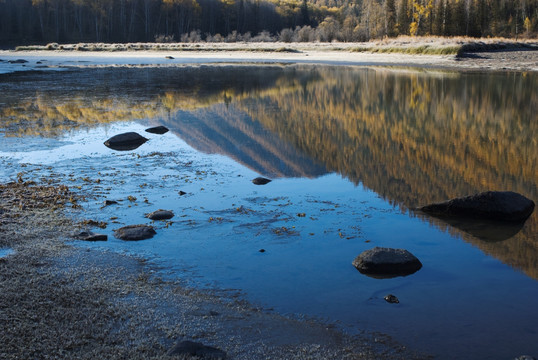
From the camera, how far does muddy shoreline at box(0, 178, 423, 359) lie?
4.45m

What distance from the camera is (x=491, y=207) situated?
320 inches

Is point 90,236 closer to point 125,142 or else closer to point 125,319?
point 125,319

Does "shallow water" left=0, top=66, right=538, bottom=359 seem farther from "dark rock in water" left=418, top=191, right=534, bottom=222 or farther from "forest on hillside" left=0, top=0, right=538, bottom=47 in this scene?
"forest on hillside" left=0, top=0, right=538, bottom=47

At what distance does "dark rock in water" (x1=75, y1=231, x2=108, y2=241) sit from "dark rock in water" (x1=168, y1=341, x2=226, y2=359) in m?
2.97

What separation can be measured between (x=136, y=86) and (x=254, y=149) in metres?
17.0

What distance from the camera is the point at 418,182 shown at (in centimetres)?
1020

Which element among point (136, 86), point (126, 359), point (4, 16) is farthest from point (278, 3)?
point (126, 359)

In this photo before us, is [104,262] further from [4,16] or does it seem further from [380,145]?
[4,16]

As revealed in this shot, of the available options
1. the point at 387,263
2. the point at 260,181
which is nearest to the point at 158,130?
→ the point at 260,181

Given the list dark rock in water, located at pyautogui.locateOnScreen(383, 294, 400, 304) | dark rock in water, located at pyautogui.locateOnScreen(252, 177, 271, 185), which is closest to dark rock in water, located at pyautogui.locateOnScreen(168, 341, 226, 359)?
dark rock in water, located at pyautogui.locateOnScreen(383, 294, 400, 304)

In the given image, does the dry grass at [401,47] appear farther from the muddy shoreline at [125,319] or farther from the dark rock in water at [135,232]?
the muddy shoreline at [125,319]

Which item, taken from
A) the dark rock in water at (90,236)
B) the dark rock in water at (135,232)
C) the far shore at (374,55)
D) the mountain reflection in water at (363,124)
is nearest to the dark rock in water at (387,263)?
the mountain reflection in water at (363,124)

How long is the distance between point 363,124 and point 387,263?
10698mm

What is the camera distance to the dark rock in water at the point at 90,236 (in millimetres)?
6930
